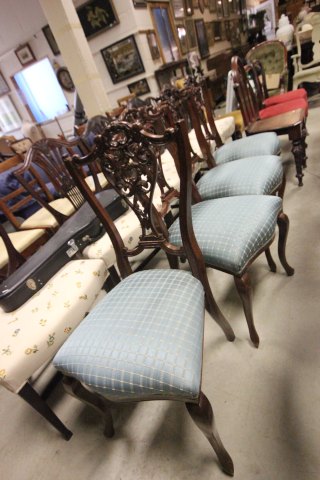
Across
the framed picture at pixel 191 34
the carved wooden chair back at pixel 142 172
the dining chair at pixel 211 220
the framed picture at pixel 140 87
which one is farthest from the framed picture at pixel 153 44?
the carved wooden chair back at pixel 142 172

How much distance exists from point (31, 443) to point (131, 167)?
1243 mm

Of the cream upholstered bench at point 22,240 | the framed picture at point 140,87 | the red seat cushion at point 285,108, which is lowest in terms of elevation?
the cream upholstered bench at point 22,240

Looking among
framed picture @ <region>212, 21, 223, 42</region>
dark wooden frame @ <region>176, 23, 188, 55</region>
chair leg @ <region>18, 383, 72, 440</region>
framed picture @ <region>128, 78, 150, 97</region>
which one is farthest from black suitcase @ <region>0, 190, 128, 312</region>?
framed picture @ <region>212, 21, 223, 42</region>

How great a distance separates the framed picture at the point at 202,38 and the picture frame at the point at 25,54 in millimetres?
3894

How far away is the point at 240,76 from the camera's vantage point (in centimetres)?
202

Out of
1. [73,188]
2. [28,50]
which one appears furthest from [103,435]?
[28,50]

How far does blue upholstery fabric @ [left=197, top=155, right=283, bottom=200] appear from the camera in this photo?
4.19 feet

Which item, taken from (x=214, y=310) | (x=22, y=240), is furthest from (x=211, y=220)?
(x=22, y=240)

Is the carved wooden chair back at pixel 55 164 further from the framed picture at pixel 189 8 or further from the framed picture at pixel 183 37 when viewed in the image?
the framed picture at pixel 189 8

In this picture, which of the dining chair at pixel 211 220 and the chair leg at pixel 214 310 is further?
the chair leg at pixel 214 310

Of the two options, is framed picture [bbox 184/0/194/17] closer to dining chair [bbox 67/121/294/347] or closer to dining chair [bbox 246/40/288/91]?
dining chair [bbox 246/40/288/91]

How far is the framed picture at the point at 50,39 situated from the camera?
18.2 feet

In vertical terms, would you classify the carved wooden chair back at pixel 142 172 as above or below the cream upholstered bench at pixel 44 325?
above

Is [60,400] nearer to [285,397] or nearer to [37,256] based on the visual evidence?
[37,256]
